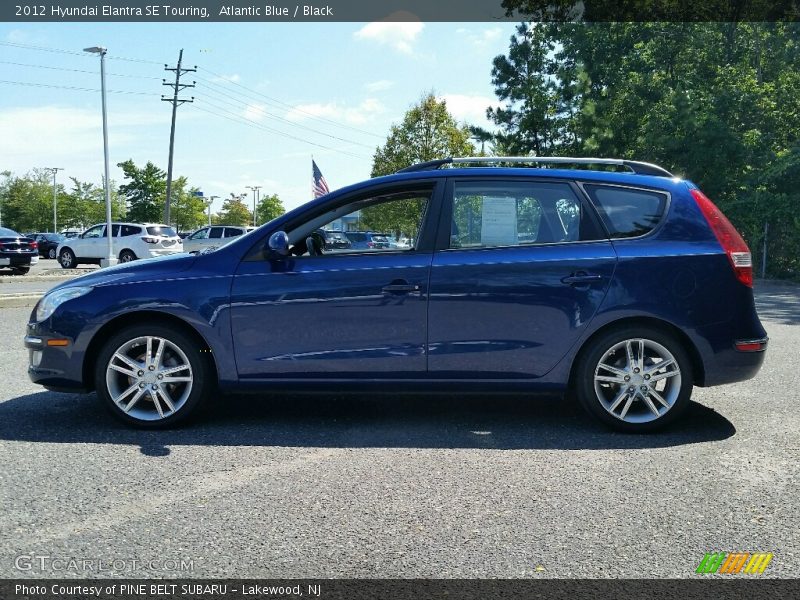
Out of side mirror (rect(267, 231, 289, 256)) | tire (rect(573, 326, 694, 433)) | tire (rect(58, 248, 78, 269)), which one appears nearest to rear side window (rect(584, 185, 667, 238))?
tire (rect(573, 326, 694, 433))

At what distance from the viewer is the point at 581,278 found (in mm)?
4844

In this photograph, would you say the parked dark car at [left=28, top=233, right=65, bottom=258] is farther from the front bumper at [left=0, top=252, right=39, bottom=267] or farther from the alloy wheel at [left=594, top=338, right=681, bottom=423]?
the alloy wheel at [left=594, top=338, right=681, bottom=423]

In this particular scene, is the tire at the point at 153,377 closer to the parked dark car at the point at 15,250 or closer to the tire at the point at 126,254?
the parked dark car at the point at 15,250

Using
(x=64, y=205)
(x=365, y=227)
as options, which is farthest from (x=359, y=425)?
(x=64, y=205)

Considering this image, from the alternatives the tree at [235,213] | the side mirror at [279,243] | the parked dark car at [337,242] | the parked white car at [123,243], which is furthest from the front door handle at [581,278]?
the tree at [235,213]

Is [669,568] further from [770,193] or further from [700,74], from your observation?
[700,74]

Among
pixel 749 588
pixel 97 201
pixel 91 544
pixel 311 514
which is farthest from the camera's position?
pixel 97 201

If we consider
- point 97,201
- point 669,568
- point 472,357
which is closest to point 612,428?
point 472,357

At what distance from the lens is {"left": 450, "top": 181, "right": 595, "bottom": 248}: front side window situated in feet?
16.4

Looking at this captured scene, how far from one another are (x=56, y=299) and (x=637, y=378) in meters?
3.93

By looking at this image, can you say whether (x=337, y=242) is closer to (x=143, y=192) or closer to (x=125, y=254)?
(x=125, y=254)

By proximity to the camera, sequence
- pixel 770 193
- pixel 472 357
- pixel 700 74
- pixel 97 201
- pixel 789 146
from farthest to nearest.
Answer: pixel 97 201 < pixel 700 74 < pixel 789 146 < pixel 770 193 < pixel 472 357

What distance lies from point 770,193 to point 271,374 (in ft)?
72.9

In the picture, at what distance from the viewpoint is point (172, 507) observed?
3475mm
